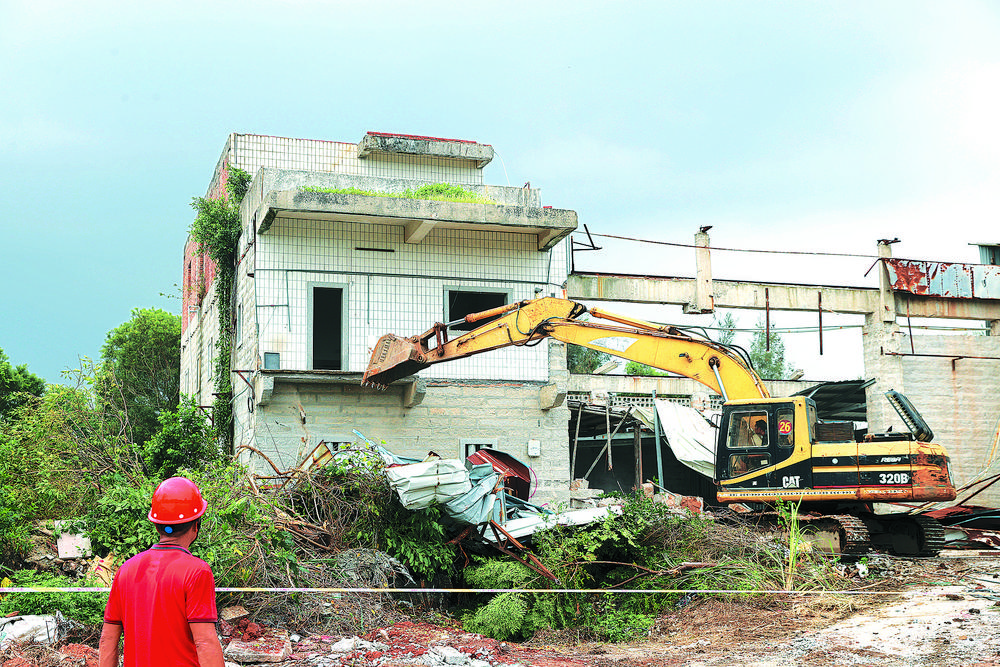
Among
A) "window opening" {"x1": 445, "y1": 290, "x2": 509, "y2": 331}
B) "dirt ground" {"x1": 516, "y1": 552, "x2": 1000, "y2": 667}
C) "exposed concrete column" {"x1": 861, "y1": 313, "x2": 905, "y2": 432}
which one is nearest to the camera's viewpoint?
"dirt ground" {"x1": 516, "y1": 552, "x2": 1000, "y2": 667}

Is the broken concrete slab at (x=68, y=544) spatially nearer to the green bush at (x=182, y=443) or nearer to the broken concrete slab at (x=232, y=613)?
the broken concrete slab at (x=232, y=613)

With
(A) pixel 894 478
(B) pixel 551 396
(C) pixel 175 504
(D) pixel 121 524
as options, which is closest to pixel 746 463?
(A) pixel 894 478

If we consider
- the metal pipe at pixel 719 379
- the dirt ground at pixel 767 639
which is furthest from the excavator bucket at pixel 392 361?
the dirt ground at pixel 767 639

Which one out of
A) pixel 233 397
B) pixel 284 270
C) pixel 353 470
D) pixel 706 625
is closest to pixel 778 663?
pixel 706 625

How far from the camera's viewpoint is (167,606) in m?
4.28

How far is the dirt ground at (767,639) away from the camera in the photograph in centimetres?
884

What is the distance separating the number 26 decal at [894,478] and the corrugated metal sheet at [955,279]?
7717 mm

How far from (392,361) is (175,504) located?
1139 cm

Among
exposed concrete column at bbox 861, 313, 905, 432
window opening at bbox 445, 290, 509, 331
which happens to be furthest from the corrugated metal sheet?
window opening at bbox 445, 290, 509, 331

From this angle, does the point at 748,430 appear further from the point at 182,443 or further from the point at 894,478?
the point at 182,443

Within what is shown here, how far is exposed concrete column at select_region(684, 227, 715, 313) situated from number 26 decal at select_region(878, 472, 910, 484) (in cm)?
627

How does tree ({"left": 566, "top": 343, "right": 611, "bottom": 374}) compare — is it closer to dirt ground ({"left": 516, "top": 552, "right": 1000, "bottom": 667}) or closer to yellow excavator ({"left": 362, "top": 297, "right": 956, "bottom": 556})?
yellow excavator ({"left": 362, "top": 297, "right": 956, "bottom": 556})

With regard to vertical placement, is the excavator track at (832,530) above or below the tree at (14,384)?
below

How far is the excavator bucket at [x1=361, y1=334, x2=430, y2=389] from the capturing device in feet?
51.3
